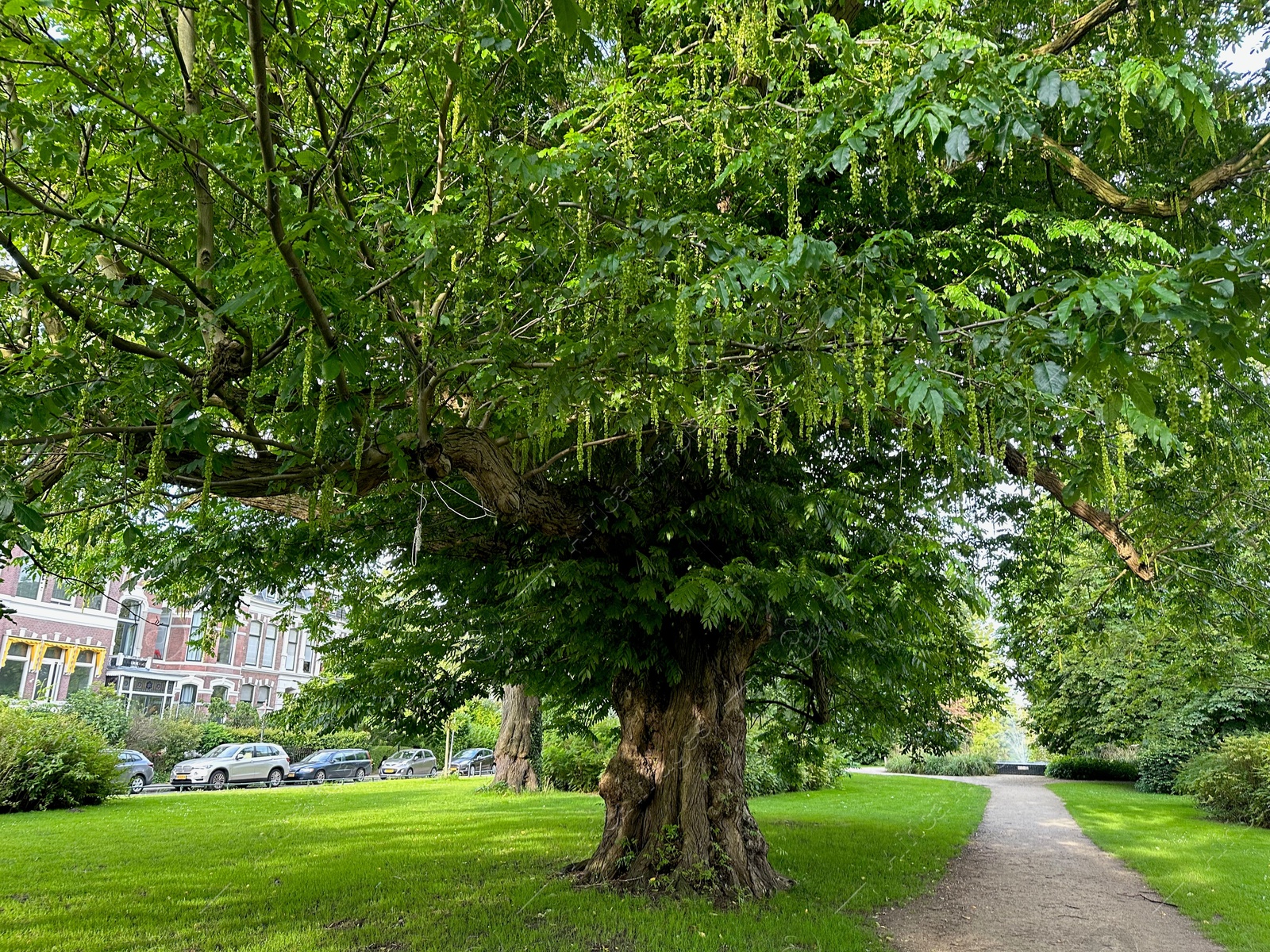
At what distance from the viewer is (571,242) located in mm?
3914

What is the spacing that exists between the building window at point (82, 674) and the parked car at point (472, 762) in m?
13.1

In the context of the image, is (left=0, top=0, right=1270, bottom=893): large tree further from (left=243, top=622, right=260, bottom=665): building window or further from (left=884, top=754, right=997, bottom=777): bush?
(left=884, top=754, right=997, bottom=777): bush

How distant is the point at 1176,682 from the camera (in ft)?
61.6

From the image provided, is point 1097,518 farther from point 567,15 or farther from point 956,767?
point 956,767

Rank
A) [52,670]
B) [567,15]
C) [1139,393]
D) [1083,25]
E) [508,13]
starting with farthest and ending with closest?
[52,670]
[1083,25]
[1139,393]
[508,13]
[567,15]

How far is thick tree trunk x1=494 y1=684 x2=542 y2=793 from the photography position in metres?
18.5

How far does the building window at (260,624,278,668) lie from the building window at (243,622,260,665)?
353 mm

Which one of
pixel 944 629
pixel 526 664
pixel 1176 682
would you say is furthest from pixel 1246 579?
pixel 1176 682

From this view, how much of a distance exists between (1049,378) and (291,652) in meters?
43.1

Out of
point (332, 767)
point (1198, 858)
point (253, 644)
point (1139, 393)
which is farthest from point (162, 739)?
point (1139, 393)

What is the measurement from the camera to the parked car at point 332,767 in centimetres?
2581

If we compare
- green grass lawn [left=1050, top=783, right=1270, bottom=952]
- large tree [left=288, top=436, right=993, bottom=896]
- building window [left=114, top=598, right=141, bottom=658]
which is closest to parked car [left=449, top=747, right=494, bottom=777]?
building window [left=114, top=598, right=141, bottom=658]

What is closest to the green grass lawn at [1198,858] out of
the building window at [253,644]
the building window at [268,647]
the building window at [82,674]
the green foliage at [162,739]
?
the green foliage at [162,739]

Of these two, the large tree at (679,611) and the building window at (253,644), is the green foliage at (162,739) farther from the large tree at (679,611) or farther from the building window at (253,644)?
the large tree at (679,611)
